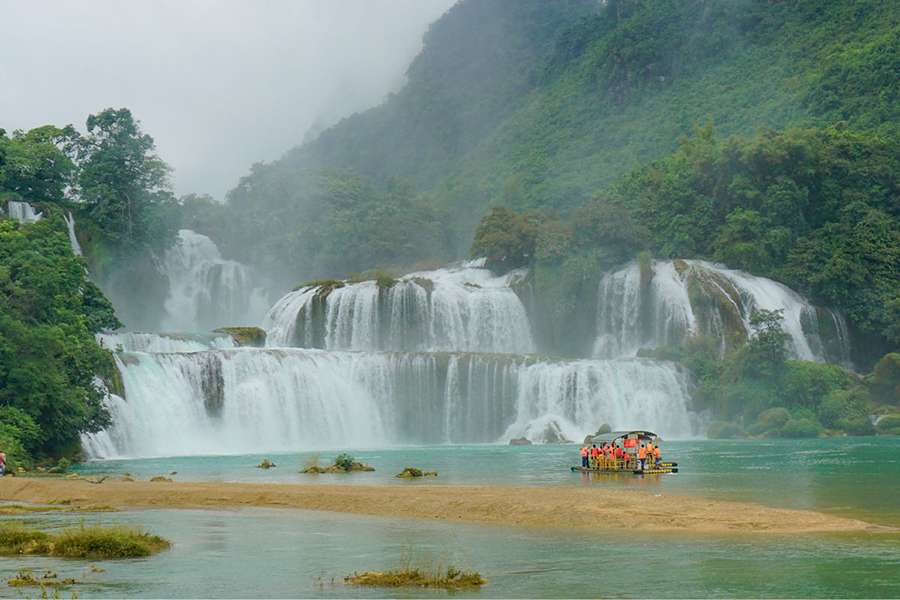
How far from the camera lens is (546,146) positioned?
121 meters

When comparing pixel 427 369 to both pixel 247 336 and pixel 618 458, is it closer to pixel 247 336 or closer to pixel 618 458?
pixel 247 336

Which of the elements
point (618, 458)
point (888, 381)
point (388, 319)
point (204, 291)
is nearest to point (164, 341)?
point (388, 319)

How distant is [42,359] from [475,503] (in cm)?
2215

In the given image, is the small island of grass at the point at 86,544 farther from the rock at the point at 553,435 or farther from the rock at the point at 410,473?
the rock at the point at 553,435

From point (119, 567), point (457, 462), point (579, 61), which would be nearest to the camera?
point (119, 567)

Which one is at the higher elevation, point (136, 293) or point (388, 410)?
point (136, 293)

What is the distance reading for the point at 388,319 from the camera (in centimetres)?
6919

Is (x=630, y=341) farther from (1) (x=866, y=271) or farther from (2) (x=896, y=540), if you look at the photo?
(2) (x=896, y=540)

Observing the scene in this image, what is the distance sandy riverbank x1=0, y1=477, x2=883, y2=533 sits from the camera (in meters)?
21.5

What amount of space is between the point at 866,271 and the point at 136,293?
158ft

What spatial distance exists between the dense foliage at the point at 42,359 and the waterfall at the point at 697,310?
31.9 meters

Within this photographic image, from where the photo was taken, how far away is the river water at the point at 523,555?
1541 centimetres

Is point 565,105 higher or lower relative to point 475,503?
higher

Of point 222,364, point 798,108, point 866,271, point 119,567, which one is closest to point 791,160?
point 866,271
